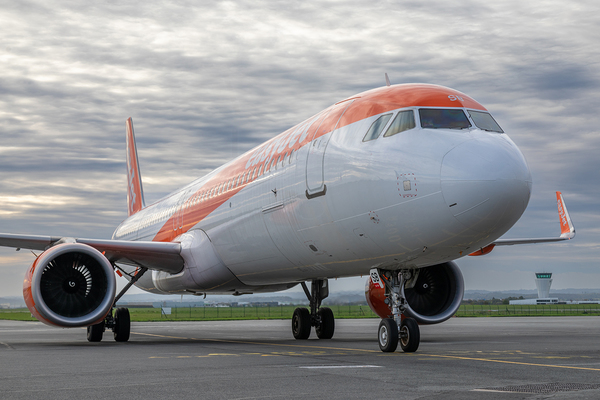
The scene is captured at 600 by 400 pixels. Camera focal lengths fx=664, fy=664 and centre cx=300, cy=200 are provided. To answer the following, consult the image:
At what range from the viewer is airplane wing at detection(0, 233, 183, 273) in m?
16.3

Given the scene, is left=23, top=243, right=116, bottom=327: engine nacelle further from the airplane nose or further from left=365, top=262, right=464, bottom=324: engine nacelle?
the airplane nose

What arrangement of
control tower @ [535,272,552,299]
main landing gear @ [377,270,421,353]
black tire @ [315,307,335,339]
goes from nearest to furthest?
main landing gear @ [377,270,421,353]
black tire @ [315,307,335,339]
control tower @ [535,272,552,299]

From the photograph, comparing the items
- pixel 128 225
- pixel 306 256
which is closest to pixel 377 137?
pixel 306 256

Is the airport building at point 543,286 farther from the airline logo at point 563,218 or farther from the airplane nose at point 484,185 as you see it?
the airplane nose at point 484,185

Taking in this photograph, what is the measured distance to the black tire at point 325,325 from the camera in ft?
55.6

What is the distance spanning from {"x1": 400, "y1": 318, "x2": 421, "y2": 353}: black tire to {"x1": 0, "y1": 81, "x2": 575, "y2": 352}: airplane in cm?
2

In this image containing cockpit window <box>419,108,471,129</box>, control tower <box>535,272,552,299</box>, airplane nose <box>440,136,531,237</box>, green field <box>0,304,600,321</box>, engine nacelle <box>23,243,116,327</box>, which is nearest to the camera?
airplane nose <box>440,136,531,237</box>

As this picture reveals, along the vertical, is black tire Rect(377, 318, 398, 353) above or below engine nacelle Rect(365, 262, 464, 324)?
below

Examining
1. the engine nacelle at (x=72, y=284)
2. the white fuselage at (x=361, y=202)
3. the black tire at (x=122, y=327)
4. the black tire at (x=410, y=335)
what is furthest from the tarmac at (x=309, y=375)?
the black tire at (x=122, y=327)

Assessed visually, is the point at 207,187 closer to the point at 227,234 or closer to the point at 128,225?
the point at 227,234

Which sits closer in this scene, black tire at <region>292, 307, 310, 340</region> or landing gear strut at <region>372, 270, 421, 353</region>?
landing gear strut at <region>372, 270, 421, 353</region>

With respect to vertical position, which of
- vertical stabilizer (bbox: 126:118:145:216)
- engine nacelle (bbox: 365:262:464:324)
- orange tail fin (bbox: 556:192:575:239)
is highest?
vertical stabilizer (bbox: 126:118:145:216)

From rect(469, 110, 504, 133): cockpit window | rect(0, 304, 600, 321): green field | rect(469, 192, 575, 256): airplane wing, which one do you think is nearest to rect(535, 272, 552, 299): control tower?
rect(0, 304, 600, 321): green field

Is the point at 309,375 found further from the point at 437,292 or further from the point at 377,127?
the point at 437,292
